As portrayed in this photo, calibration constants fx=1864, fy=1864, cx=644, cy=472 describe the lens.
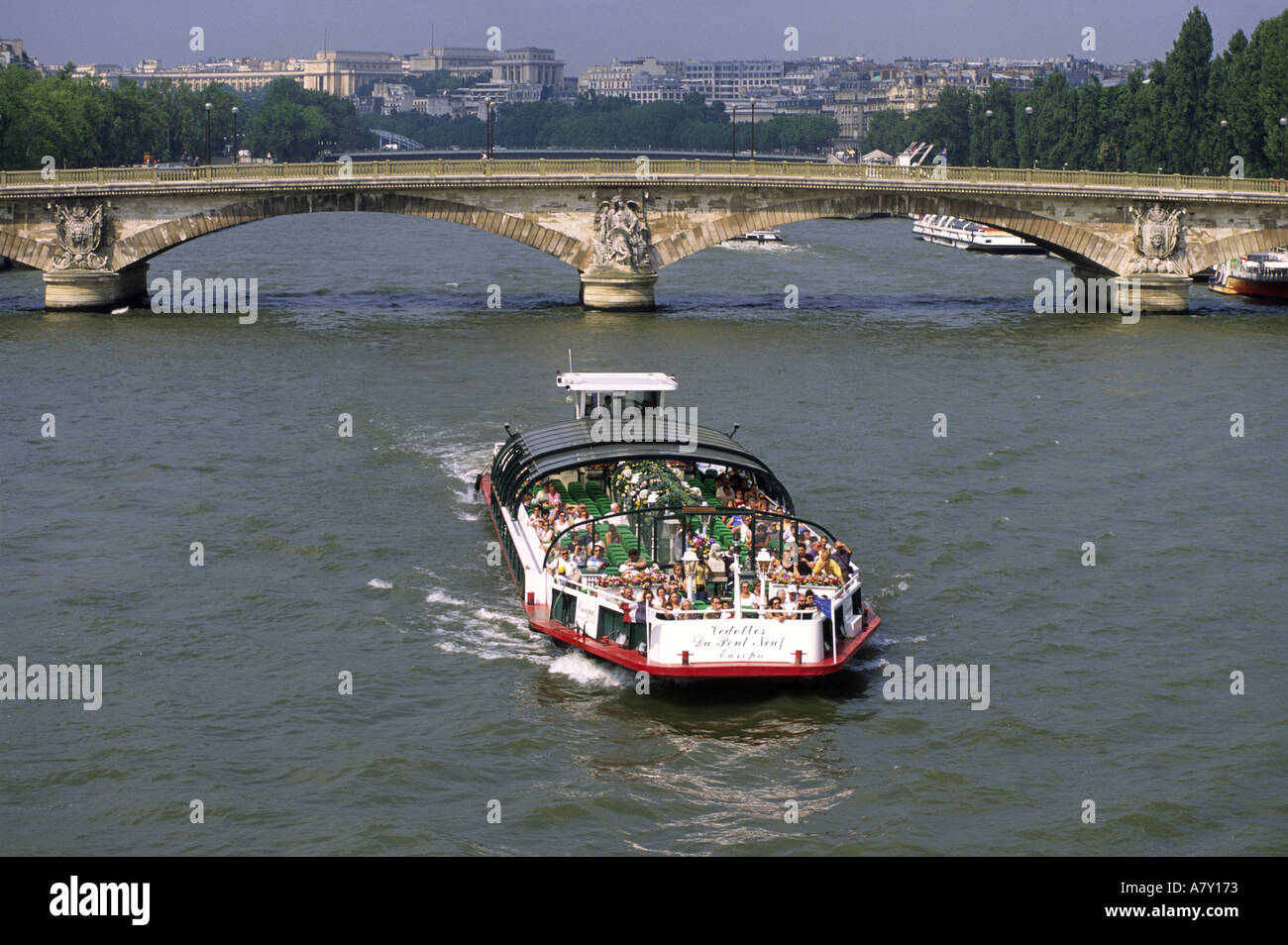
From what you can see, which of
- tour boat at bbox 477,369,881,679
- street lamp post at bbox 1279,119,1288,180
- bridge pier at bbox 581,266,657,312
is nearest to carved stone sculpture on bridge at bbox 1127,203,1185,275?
bridge pier at bbox 581,266,657,312

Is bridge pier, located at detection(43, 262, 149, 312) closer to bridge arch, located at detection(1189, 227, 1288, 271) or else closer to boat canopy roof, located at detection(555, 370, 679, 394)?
boat canopy roof, located at detection(555, 370, 679, 394)

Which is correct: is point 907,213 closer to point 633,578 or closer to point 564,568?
point 564,568

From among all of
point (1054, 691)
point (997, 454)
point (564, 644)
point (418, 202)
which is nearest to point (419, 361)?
point (418, 202)

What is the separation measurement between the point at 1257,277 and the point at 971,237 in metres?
31.3

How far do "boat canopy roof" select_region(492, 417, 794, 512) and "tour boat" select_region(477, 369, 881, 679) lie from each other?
39mm

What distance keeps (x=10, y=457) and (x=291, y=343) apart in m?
19.8

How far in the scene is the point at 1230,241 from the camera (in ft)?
245

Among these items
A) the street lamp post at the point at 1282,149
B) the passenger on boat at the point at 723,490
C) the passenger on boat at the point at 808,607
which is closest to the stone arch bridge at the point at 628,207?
the street lamp post at the point at 1282,149

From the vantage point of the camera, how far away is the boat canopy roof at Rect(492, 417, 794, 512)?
34688 mm

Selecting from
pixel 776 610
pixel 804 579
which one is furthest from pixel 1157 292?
pixel 776 610

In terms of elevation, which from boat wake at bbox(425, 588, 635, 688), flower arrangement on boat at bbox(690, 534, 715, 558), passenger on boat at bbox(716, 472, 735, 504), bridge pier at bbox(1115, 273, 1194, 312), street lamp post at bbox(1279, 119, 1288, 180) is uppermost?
street lamp post at bbox(1279, 119, 1288, 180)

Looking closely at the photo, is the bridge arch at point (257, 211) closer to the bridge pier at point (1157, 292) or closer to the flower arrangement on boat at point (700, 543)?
the bridge pier at point (1157, 292)

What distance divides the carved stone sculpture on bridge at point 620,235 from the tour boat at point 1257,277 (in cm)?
2531

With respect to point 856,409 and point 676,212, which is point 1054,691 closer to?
point 856,409
